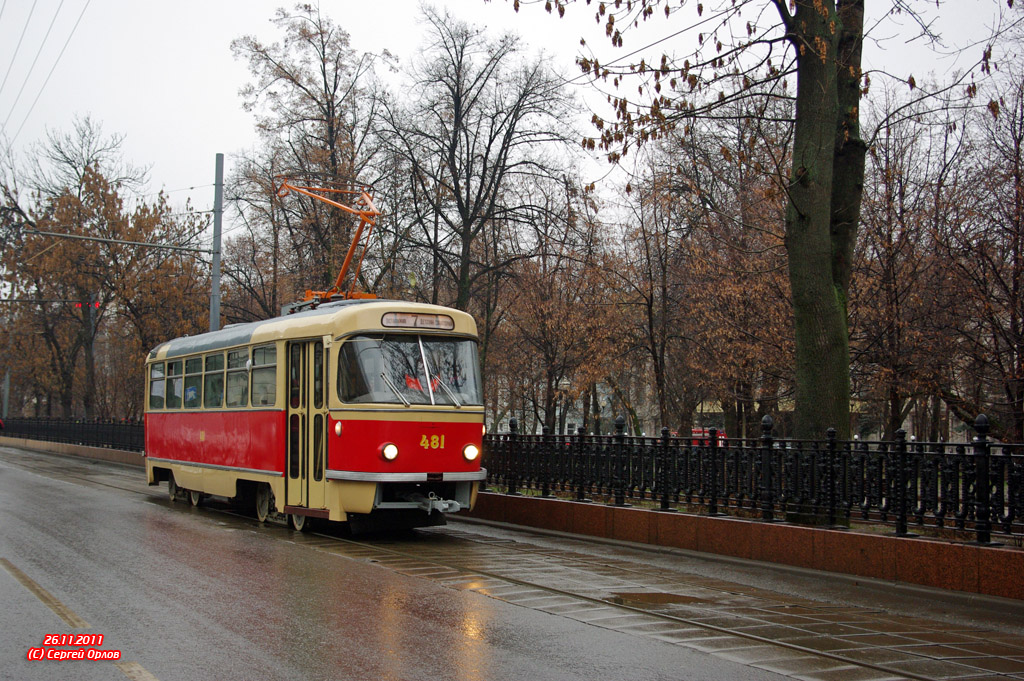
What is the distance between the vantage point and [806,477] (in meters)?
11.8

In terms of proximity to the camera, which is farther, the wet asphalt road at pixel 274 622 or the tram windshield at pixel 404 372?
the tram windshield at pixel 404 372

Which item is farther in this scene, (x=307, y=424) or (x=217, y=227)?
(x=217, y=227)

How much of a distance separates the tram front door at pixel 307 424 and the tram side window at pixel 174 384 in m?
5.65

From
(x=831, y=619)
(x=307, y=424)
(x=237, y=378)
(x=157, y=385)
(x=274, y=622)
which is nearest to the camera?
(x=274, y=622)

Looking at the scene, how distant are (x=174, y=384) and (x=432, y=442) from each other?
8.60 m

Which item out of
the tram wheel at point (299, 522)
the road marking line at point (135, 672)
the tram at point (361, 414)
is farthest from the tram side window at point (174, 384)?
the road marking line at point (135, 672)

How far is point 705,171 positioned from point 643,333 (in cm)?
649

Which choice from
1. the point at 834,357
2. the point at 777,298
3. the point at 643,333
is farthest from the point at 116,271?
the point at 834,357

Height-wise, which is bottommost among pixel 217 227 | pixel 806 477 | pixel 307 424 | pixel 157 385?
pixel 806 477

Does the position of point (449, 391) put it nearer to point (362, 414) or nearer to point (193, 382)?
point (362, 414)

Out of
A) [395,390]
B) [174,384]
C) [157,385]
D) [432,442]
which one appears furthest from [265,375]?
[157,385]

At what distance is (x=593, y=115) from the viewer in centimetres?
1293

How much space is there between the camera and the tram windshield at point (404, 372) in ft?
43.8

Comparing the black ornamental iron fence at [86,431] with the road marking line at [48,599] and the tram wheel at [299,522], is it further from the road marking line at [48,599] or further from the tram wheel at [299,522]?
the road marking line at [48,599]
